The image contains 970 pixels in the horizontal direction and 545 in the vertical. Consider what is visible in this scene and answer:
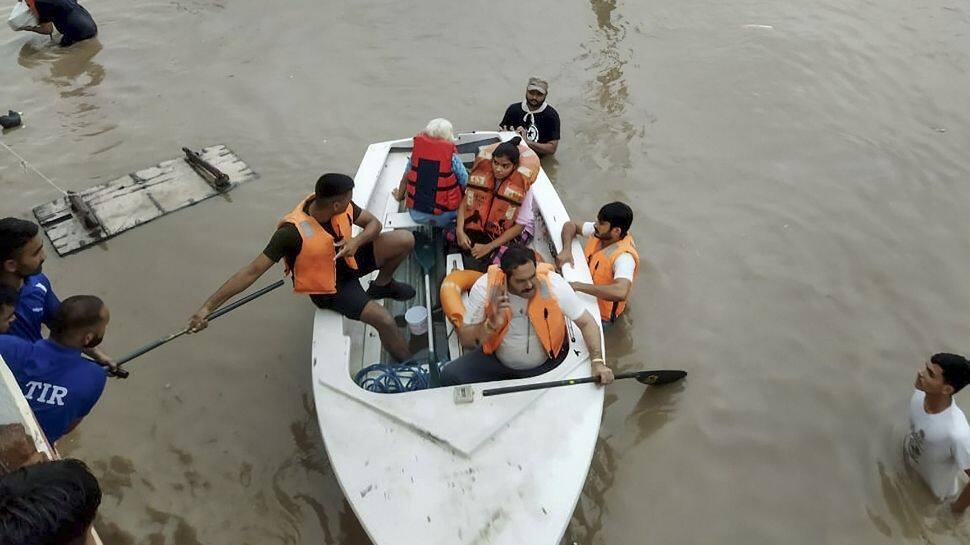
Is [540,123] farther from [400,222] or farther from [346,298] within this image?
[346,298]

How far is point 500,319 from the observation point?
10.2 ft

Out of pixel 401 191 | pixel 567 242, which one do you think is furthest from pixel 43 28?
pixel 567 242

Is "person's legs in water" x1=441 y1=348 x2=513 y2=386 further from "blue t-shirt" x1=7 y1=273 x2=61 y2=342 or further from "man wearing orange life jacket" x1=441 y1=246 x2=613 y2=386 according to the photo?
"blue t-shirt" x1=7 y1=273 x2=61 y2=342

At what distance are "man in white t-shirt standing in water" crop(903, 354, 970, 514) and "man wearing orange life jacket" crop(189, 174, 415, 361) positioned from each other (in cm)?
280

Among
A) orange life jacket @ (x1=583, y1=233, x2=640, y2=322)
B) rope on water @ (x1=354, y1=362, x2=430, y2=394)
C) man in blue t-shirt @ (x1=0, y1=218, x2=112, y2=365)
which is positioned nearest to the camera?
man in blue t-shirt @ (x1=0, y1=218, x2=112, y2=365)

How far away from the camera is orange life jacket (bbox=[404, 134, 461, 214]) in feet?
13.3

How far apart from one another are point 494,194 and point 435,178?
43 centimetres

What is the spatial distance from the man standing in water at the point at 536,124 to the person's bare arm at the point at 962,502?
4027 mm

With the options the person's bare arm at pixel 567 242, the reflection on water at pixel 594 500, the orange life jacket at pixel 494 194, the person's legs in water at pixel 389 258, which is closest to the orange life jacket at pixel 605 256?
the person's bare arm at pixel 567 242

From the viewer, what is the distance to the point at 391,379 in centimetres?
326

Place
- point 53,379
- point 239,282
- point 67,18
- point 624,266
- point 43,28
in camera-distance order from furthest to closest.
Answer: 1. point 43,28
2. point 67,18
3. point 624,266
4. point 239,282
5. point 53,379

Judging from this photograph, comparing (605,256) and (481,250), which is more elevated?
(605,256)

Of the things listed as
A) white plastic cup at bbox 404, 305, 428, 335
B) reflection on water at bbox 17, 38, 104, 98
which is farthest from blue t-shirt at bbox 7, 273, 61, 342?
reflection on water at bbox 17, 38, 104, 98

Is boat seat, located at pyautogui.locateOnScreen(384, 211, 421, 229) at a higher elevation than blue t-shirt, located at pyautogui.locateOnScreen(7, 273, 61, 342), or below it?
below
